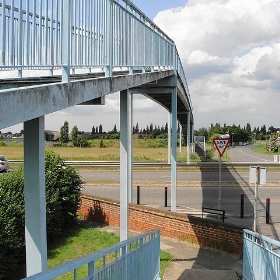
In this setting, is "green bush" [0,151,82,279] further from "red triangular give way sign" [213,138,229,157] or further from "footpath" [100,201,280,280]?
"red triangular give way sign" [213,138,229,157]

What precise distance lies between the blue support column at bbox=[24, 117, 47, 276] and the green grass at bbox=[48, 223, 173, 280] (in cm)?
624

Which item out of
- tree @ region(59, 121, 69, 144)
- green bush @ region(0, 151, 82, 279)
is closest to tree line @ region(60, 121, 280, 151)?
tree @ region(59, 121, 69, 144)

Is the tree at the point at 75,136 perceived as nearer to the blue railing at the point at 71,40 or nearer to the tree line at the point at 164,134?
the tree line at the point at 164,134

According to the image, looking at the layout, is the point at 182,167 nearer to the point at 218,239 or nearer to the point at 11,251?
the point at 218,239

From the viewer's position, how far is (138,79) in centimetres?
783

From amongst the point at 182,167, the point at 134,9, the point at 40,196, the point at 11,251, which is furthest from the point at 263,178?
the point at 182,167

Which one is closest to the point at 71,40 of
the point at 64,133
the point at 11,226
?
the point at 11,226

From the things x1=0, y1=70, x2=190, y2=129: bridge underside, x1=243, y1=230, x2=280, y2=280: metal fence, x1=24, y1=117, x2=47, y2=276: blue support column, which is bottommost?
x1=243, y1=230, x2=280, y2=280: metal fence

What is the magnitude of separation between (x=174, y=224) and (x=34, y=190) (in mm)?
8526

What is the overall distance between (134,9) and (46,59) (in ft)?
13.7

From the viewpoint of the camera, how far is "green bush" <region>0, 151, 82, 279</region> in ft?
30.2

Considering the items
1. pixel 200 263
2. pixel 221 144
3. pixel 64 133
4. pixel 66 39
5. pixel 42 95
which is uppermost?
pixel 64 133

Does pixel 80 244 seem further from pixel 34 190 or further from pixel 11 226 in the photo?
pixel 34 190

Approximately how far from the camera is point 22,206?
10234 mm
